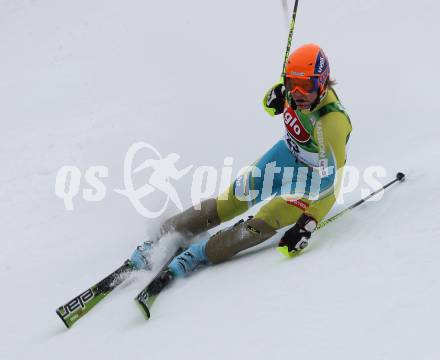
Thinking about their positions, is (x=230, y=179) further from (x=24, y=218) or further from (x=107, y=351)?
→ (x=107, y=351)

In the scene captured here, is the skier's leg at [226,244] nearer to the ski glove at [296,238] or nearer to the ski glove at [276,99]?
the ski glove at [296,238]

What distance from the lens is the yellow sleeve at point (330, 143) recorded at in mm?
3429

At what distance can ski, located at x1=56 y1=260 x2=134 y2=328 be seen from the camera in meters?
3.37

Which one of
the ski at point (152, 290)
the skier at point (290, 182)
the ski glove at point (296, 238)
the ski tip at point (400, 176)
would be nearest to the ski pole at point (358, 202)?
the ski tip at point (400, 176)

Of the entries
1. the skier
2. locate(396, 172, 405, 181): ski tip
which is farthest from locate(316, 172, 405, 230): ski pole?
the skier

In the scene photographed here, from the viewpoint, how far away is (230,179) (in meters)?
5.68

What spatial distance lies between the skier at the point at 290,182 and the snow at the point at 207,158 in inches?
6.4

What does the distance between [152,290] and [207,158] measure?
114 inches

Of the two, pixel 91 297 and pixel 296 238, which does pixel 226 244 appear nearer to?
pixel 296 238

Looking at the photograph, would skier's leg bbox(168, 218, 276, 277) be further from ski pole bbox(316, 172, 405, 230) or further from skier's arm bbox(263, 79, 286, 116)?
skier's arm bbox(263, 79, 286, 116)

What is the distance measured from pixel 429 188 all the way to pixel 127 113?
5.29 metres

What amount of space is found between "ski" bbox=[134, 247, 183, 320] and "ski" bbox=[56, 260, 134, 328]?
345mm

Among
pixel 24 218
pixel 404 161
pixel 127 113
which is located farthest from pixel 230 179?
pixel 127 113

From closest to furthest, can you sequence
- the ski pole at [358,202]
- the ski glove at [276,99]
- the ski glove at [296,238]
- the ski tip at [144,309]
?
the ski tip at [144,309], the ski glove at [296,238], the ski pole at [358,202], the ski glove at [276,99]
